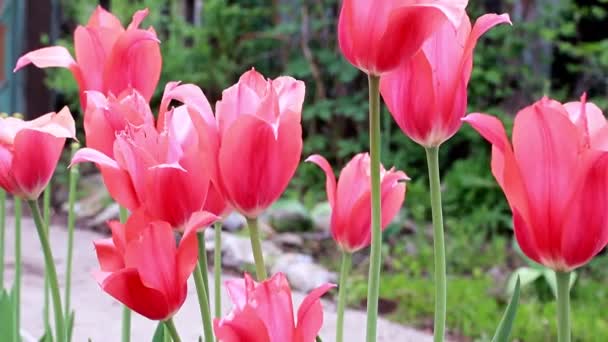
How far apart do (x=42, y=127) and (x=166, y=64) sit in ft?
16.1

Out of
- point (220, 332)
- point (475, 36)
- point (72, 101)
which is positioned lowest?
point (72, 101)

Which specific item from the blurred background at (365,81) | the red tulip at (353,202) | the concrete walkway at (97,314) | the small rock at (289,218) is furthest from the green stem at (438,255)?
the small rock at (289,218)

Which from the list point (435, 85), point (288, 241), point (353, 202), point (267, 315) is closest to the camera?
point (267, 315)

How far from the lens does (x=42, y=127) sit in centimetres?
76

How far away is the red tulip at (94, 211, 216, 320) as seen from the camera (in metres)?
0.60

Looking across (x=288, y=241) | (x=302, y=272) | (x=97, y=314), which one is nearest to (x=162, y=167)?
(x=97, y=314)

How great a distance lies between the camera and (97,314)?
9.30 ft

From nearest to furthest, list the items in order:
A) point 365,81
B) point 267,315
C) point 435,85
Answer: point 267,315 → point 435,85 → point 365,81

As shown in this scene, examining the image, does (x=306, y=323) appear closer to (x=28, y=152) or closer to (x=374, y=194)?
(x=374, y=194)

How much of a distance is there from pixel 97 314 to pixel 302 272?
3.44ft

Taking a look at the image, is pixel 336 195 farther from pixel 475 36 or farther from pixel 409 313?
pixel 409 313

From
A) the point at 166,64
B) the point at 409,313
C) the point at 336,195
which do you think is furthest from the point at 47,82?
the point at 336,195

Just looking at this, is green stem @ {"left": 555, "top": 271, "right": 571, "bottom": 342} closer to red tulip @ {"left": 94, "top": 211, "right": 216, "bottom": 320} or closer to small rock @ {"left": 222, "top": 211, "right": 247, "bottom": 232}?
red tulip @ {"left": 94, "top": 211, "right": 216, "bottom": 320}

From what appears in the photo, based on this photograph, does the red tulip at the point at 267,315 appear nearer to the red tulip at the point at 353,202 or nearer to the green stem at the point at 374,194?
the green stem at the point at 374,194
